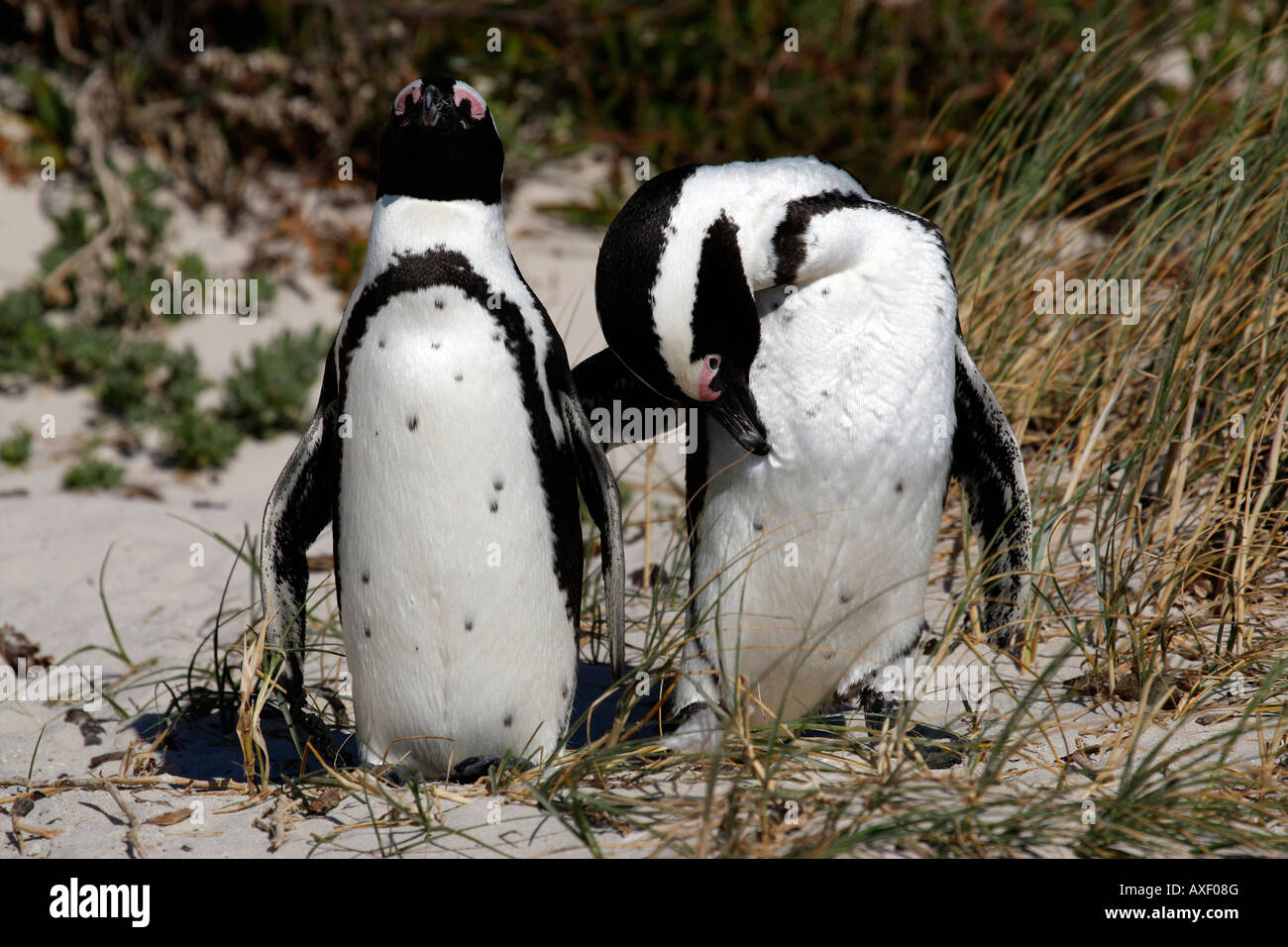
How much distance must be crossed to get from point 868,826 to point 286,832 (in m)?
1.02

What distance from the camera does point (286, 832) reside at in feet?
7.38

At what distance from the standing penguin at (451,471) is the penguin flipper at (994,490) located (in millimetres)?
764

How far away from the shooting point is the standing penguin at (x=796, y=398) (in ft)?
7.53

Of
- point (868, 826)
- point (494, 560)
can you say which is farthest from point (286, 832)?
point (868, 826)

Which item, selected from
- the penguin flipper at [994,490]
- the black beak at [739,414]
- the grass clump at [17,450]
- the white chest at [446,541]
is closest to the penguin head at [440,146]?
the white chest at [446,541]

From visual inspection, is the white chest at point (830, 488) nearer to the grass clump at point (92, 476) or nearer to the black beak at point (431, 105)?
the black beak at point (431, 105)

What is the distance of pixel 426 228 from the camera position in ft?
7.79

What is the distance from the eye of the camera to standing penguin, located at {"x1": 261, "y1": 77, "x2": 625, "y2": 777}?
2.35 meters

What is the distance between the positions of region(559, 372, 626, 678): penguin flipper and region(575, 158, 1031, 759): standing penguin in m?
0.15

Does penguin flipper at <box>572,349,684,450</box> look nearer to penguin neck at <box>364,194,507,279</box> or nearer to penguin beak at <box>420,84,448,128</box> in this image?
penguin neck at <box>364,194,507,279</box>

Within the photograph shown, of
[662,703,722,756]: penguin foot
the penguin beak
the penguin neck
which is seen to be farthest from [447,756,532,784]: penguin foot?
the penguin beak

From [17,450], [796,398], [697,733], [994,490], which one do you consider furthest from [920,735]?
[17,450]

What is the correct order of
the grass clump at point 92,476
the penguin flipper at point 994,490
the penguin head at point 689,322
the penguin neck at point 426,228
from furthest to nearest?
the grass clump at point 92,476
the penguin flipper at point 994,490
the penguin neck at point 426,228
the penguin head at point 689,322

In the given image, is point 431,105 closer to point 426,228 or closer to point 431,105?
point 431,105
